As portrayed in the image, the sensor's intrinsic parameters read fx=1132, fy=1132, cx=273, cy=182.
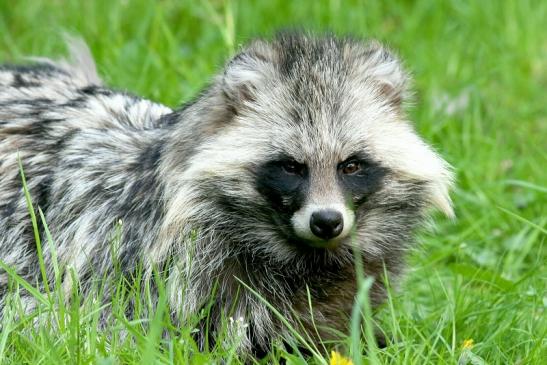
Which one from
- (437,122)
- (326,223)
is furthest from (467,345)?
(437,122)

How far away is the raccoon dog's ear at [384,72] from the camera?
194 inches

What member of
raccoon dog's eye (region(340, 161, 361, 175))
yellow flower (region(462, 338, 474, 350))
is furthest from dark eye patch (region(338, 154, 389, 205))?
yellow flower (region(462, 338, 474, 350))

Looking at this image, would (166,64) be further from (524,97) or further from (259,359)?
(259,359)

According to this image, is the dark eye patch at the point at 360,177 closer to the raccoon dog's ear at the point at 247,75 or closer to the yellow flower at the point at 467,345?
the raccoon dog's ear at the point at 247,75

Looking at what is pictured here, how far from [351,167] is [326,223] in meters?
0.38

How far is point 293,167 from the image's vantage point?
185 inches

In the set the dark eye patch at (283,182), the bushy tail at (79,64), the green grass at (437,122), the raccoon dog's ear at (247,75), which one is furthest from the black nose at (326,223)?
the bushy tail at (79,64)

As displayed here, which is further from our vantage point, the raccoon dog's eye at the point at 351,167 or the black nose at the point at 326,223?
the raccoon dog's eye at the point at 351,167

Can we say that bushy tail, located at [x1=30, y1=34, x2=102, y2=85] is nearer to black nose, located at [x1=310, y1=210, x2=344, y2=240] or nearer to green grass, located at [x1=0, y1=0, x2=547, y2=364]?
green grass, located at [x1=0, y1=0, x2=547, y2=364]

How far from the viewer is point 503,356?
4.82 metres

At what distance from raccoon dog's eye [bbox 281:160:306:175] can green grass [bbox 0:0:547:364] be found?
66 cm

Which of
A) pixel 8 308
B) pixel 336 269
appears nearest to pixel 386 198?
pixel 336 269

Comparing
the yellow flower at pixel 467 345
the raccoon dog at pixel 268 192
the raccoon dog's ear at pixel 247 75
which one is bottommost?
the yellow flower at pixel 467 345

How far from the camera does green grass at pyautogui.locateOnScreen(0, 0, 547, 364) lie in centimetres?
459
